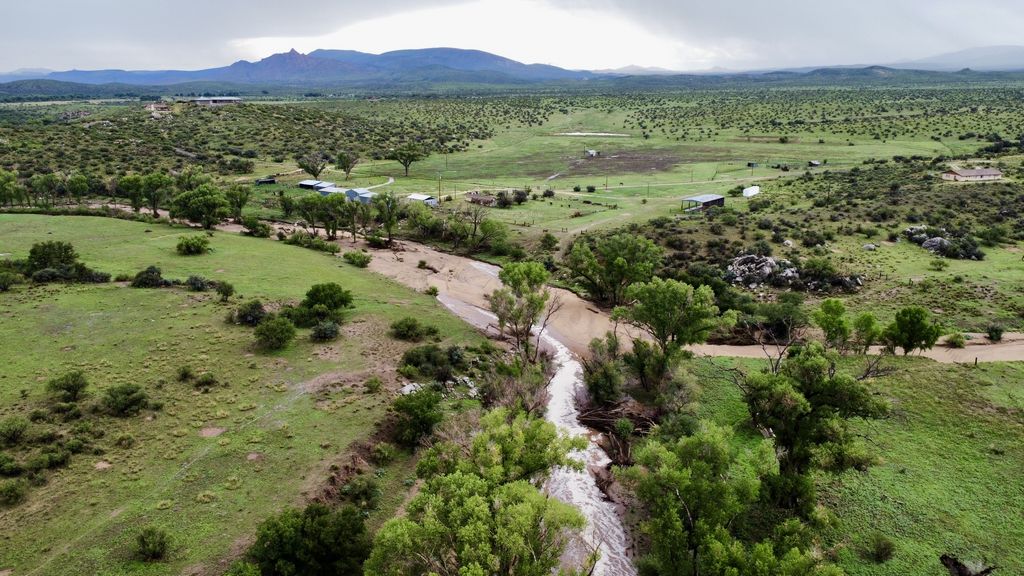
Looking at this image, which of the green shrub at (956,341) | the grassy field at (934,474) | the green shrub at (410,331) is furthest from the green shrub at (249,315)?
the green shrub at (956,341)

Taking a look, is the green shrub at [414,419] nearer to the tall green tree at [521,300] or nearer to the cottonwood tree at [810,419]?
the tall green tree at [521,300]

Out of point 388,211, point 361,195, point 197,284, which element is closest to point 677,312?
point 197,284

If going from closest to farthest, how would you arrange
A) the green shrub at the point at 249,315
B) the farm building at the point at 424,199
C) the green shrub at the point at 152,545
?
the green shrub at the point at 152,545 < the green shrub at the point at 249,315 < the farm building at the point at 424,199

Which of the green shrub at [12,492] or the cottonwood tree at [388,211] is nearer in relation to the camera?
the green shrub at [12,492]

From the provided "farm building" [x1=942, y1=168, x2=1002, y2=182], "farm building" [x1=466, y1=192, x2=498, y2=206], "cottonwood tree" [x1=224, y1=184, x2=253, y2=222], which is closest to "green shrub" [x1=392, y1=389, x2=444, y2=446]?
"cottonwood tree" [x1=224, y1=184, x2=253, y2=222]

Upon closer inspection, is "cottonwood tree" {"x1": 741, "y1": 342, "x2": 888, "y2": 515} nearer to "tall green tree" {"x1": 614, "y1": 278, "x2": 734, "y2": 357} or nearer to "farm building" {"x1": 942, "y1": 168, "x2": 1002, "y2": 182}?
"tall green tree" {"x1": 614, "y1": 278, "x2": 734, "y2": 357}

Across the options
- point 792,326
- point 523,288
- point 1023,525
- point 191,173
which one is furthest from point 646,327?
point 191,173
